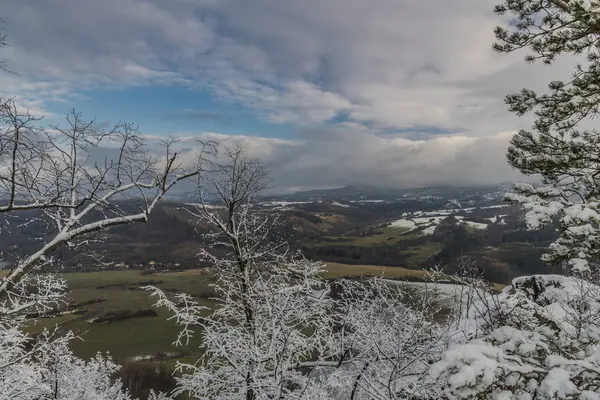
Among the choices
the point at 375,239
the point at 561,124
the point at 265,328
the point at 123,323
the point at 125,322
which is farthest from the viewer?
the point at 375,239

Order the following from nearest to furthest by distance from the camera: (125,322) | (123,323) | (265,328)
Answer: (265,328), (123,323), (125,322)

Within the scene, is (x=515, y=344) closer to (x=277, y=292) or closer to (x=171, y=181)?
(x=171, y=181)

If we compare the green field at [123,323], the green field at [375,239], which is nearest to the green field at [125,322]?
the green field at [123,323]

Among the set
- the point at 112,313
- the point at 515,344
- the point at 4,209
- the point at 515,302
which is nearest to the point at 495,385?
the point at 515,344

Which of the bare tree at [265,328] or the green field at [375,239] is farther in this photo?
the green field at [375,239]

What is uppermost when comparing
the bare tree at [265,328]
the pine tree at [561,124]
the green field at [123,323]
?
the pine tree at [561,124]

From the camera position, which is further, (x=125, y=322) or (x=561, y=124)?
(x=125, y=322)

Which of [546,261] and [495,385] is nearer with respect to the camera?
[495,385]

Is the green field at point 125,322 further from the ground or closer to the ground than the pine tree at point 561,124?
closer to the ground

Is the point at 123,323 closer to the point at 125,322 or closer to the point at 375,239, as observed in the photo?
the point at 125,322

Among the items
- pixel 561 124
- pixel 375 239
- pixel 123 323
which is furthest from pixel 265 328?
pixel 375 239

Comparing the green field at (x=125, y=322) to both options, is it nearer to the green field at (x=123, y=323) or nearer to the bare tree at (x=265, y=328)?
the green field at (x=123, y=323)
